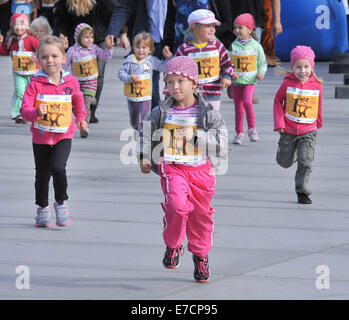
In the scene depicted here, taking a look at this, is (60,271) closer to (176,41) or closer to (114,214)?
(114,214)

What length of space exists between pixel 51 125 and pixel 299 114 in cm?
226

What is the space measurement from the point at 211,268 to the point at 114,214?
1.82m

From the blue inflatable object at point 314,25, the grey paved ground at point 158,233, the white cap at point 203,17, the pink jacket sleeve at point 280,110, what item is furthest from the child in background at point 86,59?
the blue inflatable object at point 314,25

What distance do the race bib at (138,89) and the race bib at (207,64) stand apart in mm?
1591

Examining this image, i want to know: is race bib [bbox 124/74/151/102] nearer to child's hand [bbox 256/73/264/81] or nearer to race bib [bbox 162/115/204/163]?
child's hand [bbox 256/73/264/81]

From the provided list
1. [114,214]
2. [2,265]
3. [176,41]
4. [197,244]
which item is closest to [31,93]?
[114,214]

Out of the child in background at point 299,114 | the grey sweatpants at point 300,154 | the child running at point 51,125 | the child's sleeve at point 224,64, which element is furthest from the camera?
the child's sleeve at point 224,64

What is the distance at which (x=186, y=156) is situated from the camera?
6324mm

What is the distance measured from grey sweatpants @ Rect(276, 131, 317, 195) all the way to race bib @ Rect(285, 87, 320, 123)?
0.46ft

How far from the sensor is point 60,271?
6434 mm

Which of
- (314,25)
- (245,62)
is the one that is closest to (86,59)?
(245,62)

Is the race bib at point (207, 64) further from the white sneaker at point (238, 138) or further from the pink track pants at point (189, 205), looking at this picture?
the pink track pants at point (189, 205)

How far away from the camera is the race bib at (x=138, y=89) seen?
12.2 m

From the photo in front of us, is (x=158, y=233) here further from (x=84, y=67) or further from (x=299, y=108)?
(x=84, y=67)
